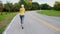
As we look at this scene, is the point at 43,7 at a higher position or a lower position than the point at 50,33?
lower

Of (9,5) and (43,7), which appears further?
(43,7)

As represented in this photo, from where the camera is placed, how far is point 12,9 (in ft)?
381

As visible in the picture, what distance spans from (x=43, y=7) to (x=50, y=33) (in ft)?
406

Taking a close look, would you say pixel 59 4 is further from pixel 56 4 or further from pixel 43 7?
pixel 43 7

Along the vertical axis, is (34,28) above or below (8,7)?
above

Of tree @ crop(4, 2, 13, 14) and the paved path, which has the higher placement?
the paved path

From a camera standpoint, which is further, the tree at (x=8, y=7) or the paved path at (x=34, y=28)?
the tree at (x=8, y=7)

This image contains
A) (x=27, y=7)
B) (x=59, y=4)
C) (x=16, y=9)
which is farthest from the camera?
(x=27, y=7)

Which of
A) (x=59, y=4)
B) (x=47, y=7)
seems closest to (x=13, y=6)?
(x=47, y=7)

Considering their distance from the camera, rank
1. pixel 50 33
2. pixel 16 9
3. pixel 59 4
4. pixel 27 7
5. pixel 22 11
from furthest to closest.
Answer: pixel 27 7, pixel 16 9, pixel 59 4, pixel 22 11, pixel 50 33

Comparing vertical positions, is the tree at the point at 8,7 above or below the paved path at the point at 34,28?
below

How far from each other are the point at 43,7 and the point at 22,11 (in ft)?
393

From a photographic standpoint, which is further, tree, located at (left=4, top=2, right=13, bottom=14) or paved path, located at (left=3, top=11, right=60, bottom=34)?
tree, located at (left=4, top=2, right=13, bottom=14)

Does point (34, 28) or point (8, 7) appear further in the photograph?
point (8, 7)
